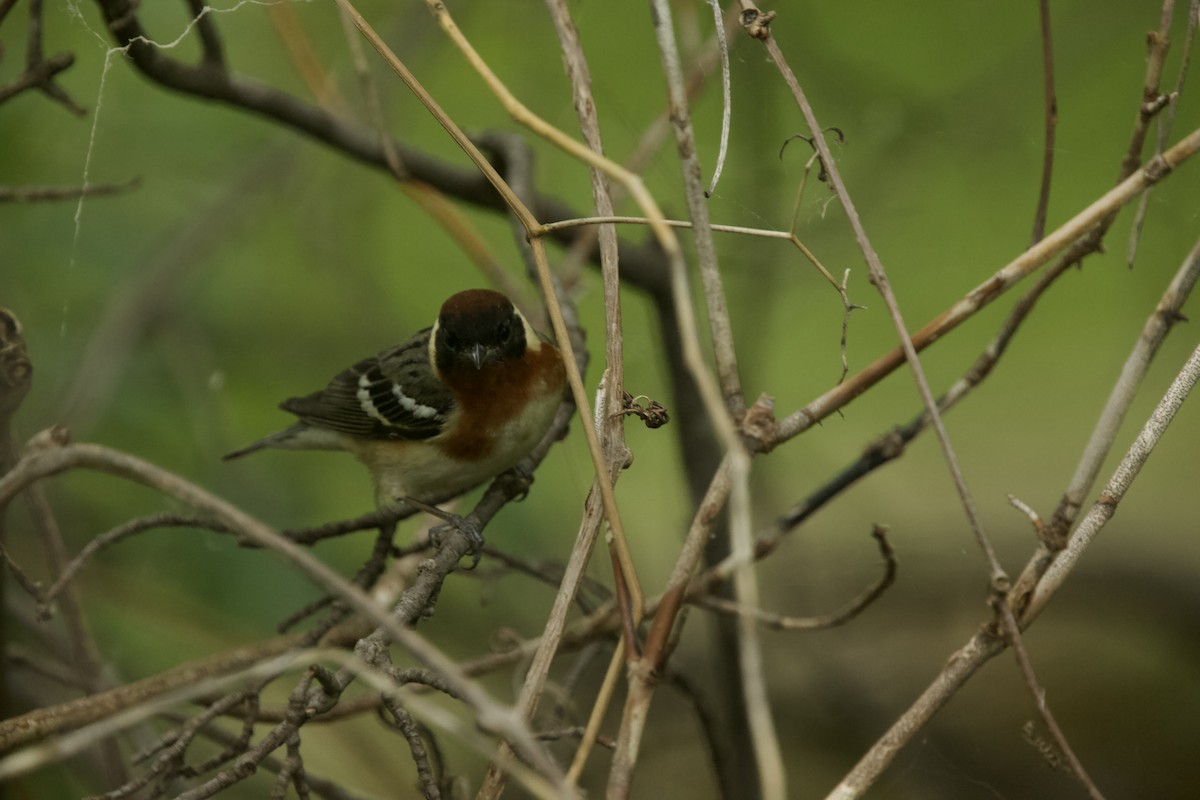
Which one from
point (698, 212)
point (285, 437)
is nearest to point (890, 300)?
point (698, 212)

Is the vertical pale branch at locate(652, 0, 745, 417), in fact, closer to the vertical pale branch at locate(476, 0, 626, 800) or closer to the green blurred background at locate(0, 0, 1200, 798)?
the vertical pale branch at locate(476, 0, 626, 800)

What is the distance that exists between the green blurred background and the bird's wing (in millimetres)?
358

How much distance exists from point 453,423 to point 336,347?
1.43 meters

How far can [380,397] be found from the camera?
386 centimetres

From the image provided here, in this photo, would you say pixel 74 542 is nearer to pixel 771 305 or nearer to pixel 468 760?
pixel 468 760

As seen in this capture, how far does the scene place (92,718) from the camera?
2.07m

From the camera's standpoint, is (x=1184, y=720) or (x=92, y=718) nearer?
(x=92, y=718)

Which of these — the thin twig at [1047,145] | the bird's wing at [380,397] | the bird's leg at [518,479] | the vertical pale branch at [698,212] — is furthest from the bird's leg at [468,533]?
the thin twig at [1047,145]

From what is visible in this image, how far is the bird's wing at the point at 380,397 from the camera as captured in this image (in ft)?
12.4

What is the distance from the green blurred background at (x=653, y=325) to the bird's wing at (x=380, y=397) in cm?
36

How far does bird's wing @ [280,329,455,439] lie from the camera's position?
3.78 meters

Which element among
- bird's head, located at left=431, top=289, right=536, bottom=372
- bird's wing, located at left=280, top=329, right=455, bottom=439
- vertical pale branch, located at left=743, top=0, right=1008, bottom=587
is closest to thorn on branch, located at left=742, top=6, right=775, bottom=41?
vertical pale branch, located at left=743, top=0, right=1008, bottom=587

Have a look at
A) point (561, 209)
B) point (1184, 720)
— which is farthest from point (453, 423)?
point (1184, 720)

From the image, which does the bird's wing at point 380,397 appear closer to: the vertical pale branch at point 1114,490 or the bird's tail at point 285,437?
the bird's tail at point 285,437
